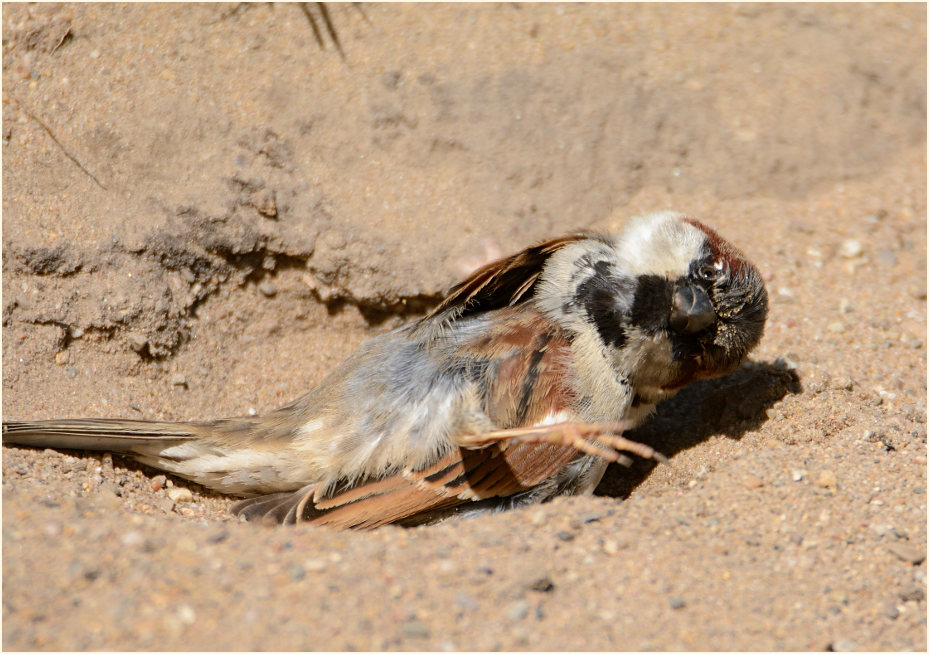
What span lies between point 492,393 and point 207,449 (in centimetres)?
136

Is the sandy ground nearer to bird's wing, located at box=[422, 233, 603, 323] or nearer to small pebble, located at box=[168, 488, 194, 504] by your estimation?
small pebble, located at box=[168, 488, 194, 504]

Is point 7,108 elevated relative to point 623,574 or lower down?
elevated

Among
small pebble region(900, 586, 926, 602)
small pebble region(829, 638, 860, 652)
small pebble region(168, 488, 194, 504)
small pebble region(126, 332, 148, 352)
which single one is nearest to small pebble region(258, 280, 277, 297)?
small pebble region(126, 332, 148, 352)

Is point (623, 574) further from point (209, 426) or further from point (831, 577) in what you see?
point (209, 426)

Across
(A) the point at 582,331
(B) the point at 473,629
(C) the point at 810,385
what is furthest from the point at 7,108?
(C) the point at 810,385

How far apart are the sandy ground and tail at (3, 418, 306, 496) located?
0.47 feet

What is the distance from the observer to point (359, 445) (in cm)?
365

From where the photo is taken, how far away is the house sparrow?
11.8 feet

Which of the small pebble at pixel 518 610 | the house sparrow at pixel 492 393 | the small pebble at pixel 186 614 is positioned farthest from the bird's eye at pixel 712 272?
the small pebble at pixel 186 614

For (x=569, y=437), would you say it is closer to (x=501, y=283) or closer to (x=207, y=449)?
(x=501, y=283)

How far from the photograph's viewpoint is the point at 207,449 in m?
3.77

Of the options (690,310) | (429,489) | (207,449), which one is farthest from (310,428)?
(690,310)

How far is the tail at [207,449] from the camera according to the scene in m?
3.67

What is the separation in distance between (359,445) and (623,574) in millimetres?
1356
